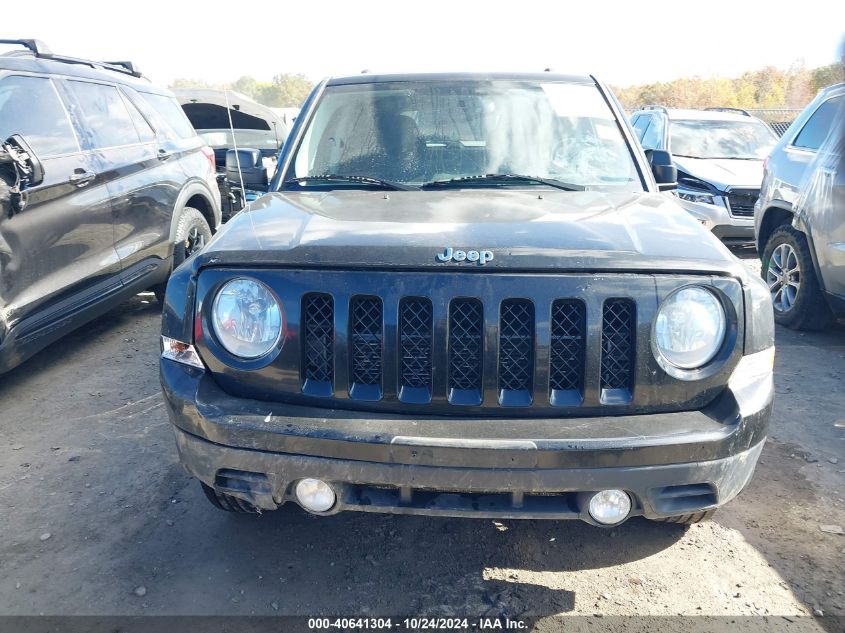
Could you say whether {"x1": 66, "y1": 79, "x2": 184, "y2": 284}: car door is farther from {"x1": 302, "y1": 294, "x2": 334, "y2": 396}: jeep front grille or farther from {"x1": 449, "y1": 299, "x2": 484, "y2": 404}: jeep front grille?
{"x1": 449, "y1": 299, "x2": 484, "y2": 404}: jeep front grille

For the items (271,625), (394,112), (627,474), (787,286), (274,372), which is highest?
(394,112)

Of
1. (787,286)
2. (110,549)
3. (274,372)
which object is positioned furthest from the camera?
(787,286)

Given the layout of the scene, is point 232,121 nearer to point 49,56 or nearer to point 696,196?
point 49,56

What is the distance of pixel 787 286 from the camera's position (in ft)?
18.4

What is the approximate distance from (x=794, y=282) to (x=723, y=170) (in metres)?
3.39

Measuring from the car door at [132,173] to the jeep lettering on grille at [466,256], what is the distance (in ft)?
11.4

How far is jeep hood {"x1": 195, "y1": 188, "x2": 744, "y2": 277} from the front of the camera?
2.19 metres

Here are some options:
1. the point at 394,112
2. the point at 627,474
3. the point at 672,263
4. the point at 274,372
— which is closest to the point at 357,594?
the point at 274,372

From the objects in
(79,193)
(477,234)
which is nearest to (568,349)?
(477,234)

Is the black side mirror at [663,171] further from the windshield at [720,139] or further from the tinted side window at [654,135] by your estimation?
the tinted side window at [654,135]

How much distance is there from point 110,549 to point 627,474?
2.05 m

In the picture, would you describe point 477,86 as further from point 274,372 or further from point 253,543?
point 253,543

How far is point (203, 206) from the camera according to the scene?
650 cm

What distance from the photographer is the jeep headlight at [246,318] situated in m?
2.24
